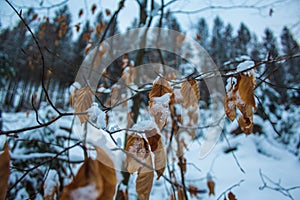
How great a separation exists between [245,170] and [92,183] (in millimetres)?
2393

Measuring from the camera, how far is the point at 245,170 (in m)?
2.15

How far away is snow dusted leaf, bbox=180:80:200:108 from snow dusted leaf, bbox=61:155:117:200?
27 centimetres

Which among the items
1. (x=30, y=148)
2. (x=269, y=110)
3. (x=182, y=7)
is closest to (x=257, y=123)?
(x=269, y=110)

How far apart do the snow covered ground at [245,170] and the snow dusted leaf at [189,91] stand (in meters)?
0.94

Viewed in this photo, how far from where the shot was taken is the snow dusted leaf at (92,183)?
0.18m

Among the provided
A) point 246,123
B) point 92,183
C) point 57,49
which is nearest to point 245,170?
point 246,123

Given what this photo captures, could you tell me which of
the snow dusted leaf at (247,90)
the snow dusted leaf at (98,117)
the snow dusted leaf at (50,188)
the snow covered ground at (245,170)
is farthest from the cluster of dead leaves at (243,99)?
the snow covered ground at (245,170)

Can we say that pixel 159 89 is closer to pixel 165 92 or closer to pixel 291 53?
pixel 165 92

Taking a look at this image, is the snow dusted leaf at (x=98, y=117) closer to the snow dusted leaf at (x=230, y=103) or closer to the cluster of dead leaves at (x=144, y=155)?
the cluster of dead leaves at (x=144, y=155)

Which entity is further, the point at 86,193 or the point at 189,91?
the point at 189,91

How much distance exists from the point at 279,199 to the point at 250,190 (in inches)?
10.1

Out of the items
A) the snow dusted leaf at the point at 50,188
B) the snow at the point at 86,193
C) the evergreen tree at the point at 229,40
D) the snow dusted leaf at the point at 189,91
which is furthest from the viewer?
the evergreen tree at the point at 229,40

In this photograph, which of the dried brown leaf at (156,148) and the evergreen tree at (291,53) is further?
the evergreen tree at (291,53)

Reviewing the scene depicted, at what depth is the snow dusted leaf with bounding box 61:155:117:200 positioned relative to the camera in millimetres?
183
